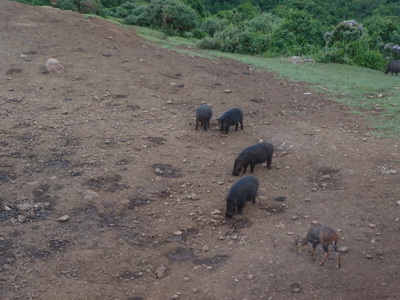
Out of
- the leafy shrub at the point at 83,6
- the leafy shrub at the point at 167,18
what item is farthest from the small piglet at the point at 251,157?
the leafy shrub at the point at 83,6

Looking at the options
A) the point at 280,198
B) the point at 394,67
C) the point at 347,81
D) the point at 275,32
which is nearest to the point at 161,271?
the point at 280,198

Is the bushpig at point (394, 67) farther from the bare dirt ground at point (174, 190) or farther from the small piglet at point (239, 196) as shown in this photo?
the small piglet at point (239, 196)

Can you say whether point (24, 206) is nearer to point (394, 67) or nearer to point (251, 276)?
point (251, 276)

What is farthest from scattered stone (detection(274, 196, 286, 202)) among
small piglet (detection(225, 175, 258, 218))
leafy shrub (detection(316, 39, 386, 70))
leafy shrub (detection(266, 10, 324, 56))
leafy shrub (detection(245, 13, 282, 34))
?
leafy shrub (detection(245, 13, 282, 34))

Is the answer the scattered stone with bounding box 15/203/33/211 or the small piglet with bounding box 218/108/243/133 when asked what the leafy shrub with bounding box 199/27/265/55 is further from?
the scattered stone with bounding box 15/203/33/211

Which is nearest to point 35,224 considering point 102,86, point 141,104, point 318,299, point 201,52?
point 318,299

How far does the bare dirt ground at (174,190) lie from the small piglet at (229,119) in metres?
0.23

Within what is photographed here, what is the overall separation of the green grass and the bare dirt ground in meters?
0.45

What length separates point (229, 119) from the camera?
926 centimetres

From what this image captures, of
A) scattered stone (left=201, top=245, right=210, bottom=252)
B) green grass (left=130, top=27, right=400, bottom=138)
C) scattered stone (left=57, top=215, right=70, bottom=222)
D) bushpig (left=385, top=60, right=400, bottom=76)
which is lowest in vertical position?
scattered stone (left=57, top=215, right=70, bottom=222)

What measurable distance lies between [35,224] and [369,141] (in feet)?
18.1

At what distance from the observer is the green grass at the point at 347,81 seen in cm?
1024

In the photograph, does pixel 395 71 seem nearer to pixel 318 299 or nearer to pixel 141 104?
pixel 141 104

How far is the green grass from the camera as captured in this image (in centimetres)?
1024
